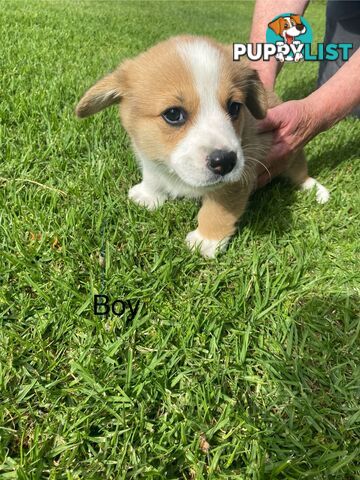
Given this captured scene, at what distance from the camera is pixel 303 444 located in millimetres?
1434

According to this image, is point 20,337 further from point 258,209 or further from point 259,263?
point 258,209

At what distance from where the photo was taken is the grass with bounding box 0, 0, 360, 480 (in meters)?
1.38

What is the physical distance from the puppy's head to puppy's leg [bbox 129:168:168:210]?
0.90 feet

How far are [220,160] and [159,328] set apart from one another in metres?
0.77

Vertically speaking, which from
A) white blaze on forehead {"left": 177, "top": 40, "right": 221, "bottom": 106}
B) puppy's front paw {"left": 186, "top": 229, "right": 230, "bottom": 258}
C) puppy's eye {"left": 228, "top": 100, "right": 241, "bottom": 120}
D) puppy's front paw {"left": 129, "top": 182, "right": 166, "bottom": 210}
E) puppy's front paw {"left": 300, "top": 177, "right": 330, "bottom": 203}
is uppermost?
white blaze on forehead {"left": 177, "top": 40, "right": 221, "bottom": 106}

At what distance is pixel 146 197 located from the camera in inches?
97.3

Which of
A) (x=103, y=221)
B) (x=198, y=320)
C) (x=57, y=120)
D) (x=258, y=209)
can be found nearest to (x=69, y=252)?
(x=103, y=221)

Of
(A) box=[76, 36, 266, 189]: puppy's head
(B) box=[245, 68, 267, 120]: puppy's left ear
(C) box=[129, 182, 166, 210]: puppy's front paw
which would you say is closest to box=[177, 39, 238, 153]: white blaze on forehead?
(A) box=[76, 36, 266, 189]: puppy's head

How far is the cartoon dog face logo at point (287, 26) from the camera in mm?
3268

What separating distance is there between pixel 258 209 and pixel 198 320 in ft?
3.39

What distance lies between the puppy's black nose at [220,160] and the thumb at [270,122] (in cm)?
77
